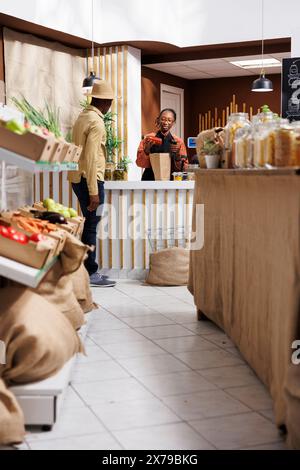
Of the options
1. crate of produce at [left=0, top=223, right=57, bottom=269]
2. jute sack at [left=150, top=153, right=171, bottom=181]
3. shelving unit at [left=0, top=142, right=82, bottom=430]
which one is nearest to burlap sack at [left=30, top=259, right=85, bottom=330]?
crate of produce at [left=0, top=223, right=57, bottom=269]

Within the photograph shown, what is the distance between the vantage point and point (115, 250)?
261 inches

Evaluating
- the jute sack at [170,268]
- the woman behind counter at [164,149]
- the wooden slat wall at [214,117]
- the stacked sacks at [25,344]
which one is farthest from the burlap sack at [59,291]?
the wooden slat wall at [214,117]

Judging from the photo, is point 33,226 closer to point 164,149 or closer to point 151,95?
point 164,149

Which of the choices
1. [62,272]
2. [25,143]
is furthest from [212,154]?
[25,143]

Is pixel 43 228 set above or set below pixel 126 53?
below

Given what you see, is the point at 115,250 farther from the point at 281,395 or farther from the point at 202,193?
the point at 281,395

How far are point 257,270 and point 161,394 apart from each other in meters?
0.75

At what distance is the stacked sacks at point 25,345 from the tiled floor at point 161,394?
210mm

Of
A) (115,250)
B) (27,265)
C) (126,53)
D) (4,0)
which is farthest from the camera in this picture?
(126,53)

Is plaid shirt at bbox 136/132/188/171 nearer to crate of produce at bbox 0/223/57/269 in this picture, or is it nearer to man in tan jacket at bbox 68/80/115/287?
man in tan jacket at bbox 68/80/115/287

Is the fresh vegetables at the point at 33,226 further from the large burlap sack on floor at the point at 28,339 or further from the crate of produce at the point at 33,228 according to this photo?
the large burlap sack on floor at the point at 28,339

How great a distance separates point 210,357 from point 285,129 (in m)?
1.46
